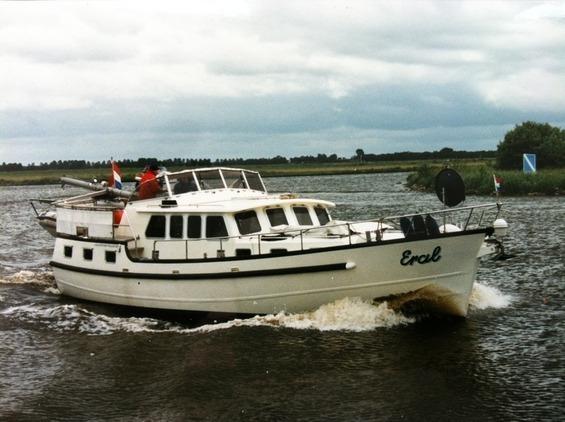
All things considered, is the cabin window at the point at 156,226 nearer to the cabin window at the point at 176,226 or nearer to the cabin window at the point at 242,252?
the cabin window at the point at 176,226

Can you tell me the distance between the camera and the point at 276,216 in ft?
61.8

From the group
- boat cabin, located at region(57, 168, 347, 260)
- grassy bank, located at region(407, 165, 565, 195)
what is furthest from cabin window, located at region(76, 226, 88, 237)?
grassy bank, located at region(407, 165, 565, 195)

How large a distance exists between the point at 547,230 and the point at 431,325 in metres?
19.6

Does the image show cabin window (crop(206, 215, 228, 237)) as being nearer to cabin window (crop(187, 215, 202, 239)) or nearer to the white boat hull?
cabin window (crop(187, 215, 202, 239))

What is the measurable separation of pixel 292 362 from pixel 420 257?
4.02m

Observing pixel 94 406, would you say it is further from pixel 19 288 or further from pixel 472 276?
pixel 19 288

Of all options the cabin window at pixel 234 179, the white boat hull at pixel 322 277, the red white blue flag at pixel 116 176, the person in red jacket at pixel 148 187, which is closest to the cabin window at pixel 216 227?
the white boat hull at pixel 322 277

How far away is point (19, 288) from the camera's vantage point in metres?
24.6

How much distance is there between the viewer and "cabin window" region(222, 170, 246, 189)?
20.7 meters

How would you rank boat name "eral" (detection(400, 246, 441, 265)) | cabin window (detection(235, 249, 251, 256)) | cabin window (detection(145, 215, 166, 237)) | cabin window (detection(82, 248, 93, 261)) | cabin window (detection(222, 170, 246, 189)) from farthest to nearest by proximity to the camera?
cabin window (detection(222, 170, 246, 189))
cabin window (detection(82, 248, 93, 261))
cabin window (detection(145, 215, 166, 237))
cabin window (detection(235, 249, 251, 256))
boat name "eral" (detection(400, 246, 441, 265))

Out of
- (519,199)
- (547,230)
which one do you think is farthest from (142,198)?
(519,199)

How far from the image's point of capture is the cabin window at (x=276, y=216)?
1875 cm

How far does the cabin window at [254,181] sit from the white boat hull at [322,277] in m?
4.26

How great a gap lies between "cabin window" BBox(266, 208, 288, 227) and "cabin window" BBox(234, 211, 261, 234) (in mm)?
411
